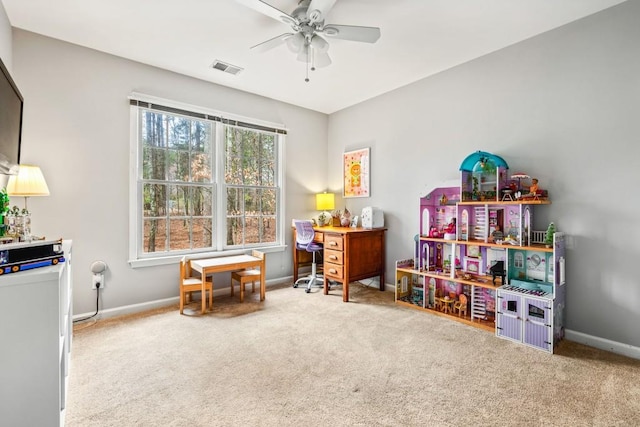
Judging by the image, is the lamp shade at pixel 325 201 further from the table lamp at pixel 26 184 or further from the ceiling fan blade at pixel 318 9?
the table lamp at pixel 26 184

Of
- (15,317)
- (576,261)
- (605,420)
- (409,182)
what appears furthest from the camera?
(409,182)

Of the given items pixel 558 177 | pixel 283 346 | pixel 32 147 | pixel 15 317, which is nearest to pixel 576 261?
pixel 558 177

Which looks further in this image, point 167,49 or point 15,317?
point 167,49

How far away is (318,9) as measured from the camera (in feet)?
6.81

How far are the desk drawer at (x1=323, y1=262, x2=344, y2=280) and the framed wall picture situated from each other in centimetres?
120

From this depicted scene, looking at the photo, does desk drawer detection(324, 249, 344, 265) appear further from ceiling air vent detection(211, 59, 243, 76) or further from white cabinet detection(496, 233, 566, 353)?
ceiling air vent detection(211, 59, 243, 76)

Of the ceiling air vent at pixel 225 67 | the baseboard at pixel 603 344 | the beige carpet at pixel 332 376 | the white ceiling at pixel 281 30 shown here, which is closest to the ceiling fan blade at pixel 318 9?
the white ceiling at pixel 281 30

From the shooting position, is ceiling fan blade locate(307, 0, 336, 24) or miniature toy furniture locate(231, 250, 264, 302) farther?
miniature toy furniture locate(231, 250, 264, 302)

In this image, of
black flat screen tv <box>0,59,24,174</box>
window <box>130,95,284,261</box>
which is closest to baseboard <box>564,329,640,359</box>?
window <box>130,95,284,261</box>

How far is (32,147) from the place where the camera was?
2.65m

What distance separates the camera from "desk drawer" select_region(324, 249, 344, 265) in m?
3.58

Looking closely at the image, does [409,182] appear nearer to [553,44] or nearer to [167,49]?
[553,44]

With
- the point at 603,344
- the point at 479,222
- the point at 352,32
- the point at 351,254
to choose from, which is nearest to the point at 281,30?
the point at 352,32

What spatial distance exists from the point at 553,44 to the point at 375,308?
3.00 metres
